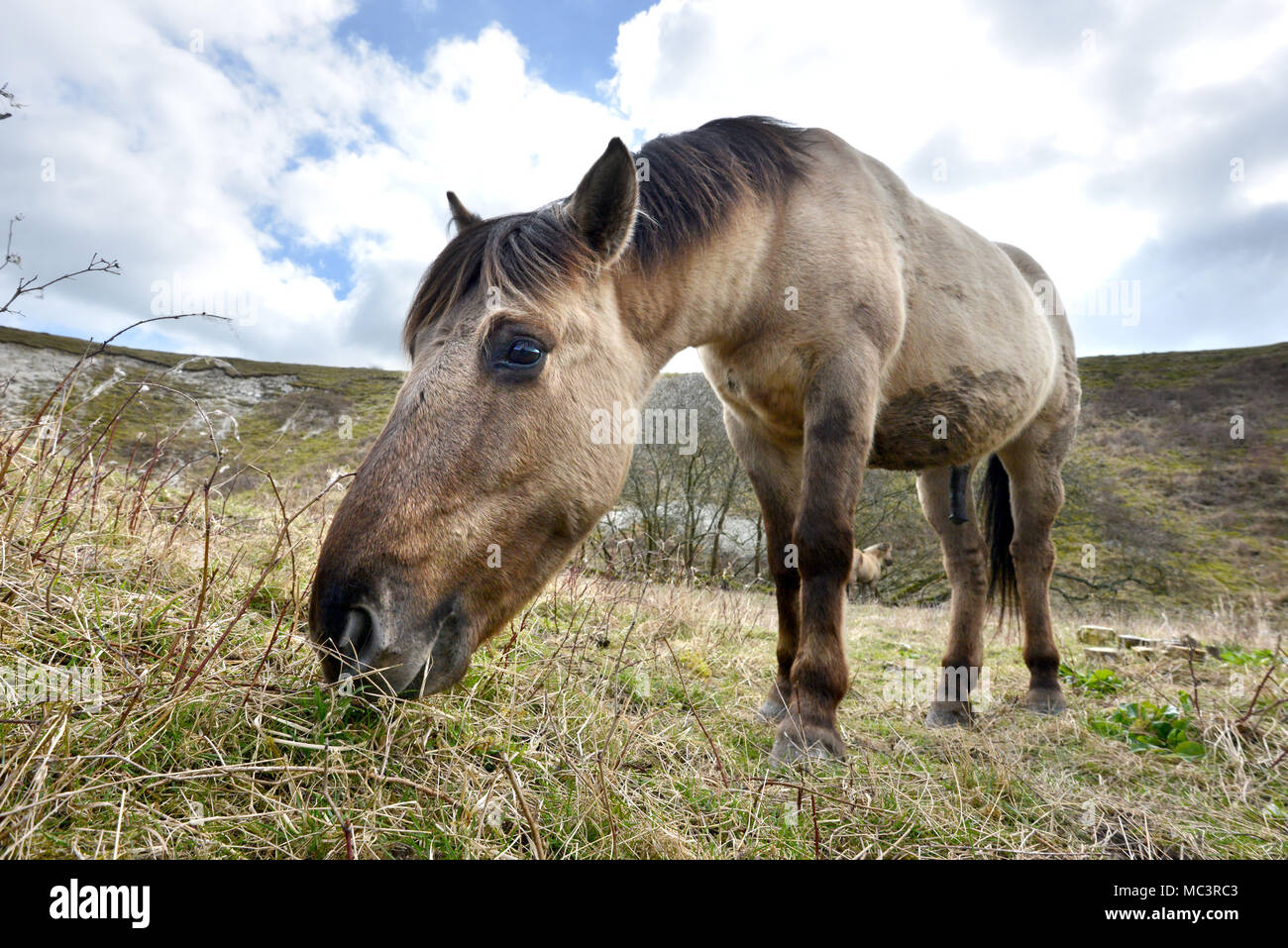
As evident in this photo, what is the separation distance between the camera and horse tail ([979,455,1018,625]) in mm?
5855

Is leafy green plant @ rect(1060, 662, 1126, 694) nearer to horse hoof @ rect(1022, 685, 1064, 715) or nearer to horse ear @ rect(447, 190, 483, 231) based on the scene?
horse hoof @ rect(1022, 685, 1064, 715)

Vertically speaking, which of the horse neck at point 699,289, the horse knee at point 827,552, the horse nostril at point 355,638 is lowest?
the horse nostril at point 355,638

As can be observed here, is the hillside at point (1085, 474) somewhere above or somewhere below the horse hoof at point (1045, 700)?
above

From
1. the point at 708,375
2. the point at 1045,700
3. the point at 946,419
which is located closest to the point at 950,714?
the point at 1045,700

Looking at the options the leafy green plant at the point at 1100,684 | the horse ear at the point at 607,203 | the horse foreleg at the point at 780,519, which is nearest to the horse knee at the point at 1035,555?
the leafy green plant at the point at 1100,684

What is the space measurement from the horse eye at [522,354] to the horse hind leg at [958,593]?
361cm

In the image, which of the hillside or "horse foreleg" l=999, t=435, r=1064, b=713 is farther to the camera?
the hillside

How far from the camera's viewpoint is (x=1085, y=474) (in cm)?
2086

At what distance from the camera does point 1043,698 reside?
4.58 metres

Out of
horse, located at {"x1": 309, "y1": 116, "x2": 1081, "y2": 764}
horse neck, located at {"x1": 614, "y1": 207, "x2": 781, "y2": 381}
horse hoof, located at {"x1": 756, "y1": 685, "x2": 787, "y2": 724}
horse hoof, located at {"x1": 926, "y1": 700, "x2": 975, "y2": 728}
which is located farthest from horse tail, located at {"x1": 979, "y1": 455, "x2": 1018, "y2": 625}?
horse neck, located at {"x1": 614, "y1": 207, "x2": 781, "y2": 381}

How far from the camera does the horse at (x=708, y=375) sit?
6.30ft

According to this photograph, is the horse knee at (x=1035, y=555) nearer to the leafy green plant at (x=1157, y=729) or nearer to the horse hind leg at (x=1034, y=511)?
the horse hind leg at (x=1034, y=511)
